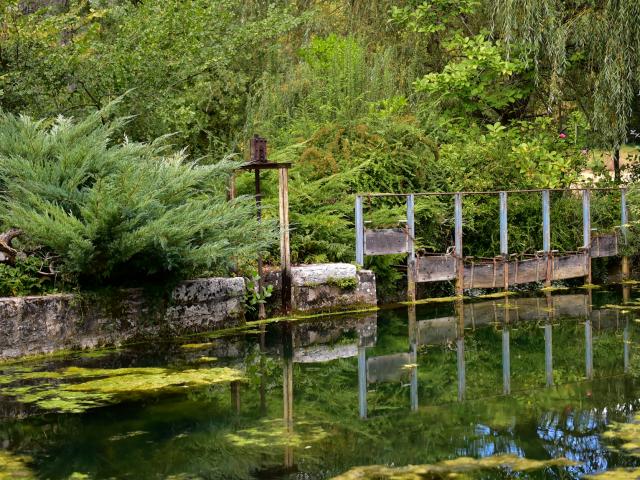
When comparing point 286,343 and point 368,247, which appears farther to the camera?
point 368,247

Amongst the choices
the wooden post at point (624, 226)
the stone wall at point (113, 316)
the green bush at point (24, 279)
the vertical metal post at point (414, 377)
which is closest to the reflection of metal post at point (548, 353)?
the vertical metal post at point (414, 377)

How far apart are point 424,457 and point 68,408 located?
2.53 meters

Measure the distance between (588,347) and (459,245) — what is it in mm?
3632

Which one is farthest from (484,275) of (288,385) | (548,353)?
(288,385)

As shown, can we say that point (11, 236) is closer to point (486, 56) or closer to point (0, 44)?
point (0, 44)

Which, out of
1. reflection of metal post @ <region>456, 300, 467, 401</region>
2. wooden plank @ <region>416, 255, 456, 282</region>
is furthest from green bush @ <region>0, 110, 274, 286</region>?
wooden plank @ <region>416, 255, 456, 282</region>

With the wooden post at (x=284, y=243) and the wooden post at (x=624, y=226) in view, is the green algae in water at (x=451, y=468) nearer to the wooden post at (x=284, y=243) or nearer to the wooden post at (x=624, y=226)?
the wooden post at (x=284, y=243)

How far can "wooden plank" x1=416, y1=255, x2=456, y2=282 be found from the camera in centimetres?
1186

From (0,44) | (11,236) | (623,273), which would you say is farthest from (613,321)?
(0,44)

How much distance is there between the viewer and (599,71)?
48.0 ft

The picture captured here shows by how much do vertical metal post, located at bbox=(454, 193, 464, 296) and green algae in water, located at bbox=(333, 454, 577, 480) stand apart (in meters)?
7.06

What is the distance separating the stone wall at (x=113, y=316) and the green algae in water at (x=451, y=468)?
13.6 feet

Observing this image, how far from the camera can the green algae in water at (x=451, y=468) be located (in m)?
4.91

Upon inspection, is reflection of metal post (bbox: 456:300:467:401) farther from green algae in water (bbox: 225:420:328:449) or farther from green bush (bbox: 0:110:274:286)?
green bush (bbox: 0:110:274:286)
